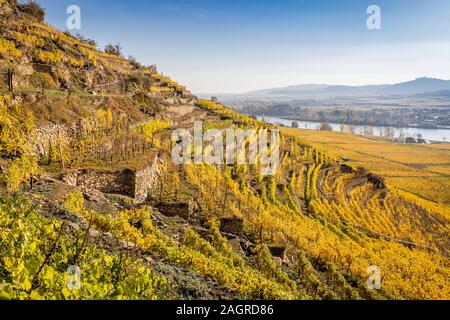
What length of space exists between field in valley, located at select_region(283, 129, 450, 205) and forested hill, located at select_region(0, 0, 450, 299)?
2752 cm

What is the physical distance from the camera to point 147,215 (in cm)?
2020

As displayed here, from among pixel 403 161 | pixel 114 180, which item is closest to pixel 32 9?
A: pixel 114 180

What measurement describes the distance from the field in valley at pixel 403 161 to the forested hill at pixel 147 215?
2752 cm

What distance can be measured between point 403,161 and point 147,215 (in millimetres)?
126212

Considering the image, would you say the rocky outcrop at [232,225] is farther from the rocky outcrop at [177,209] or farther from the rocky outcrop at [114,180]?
the rocky outcrop at [114,180]

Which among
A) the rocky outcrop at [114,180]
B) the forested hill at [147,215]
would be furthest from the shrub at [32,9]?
the rocky outcrop at [114,180]

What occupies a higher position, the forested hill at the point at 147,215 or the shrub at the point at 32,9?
the shrub at the point at 32,9

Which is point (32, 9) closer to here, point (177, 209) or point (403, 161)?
point (177, 209)

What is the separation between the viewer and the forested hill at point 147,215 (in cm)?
1010

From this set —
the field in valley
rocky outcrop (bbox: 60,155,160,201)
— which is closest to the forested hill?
rocky outcrop (bbox: 60,155,160,201)

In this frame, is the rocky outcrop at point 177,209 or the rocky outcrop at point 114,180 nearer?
the rocky outcrop at point 114,180

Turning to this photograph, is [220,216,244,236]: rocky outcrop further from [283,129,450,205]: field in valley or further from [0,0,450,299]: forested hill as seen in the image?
[283,129,450,205]: field in valley

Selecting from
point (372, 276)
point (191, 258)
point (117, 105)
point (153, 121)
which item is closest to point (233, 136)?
point (153, 121)
